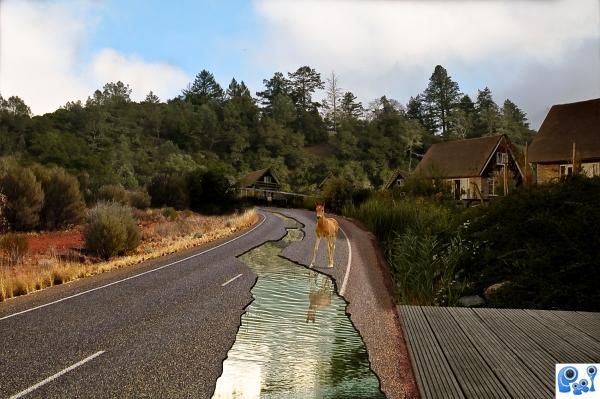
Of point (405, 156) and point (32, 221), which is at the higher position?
point (405, 156)

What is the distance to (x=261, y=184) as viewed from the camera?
82.0 m

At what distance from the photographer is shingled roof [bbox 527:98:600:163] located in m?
34.2

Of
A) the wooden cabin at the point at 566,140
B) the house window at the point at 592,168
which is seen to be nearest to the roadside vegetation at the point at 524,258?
the house window at the point at 592,168

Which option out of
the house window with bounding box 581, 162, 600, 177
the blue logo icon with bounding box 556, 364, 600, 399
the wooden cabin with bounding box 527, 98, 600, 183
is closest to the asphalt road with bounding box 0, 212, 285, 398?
the blue logo icon with bounding box 556, 364, 600, 399

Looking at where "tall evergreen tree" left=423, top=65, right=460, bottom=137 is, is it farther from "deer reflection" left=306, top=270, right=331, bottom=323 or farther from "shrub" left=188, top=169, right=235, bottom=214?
"deer reflection" left=306, top=270, right=331, bottom=323

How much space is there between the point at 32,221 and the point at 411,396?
2527 cm

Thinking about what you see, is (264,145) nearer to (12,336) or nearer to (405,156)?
(405,156)

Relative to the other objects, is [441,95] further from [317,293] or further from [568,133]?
[317,293]

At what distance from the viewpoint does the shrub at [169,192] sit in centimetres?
4331

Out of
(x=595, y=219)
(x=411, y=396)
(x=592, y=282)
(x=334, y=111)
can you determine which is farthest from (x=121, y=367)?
(x=334, y=111)

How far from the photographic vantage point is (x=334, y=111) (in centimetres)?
14450

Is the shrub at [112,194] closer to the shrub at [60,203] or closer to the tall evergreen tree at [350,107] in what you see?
the shrub at [60,203]

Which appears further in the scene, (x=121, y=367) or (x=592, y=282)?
(x=592, y=282)

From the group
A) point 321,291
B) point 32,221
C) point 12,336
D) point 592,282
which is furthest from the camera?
point 32,221
